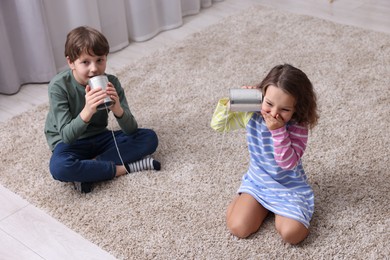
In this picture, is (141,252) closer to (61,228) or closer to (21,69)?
(61,228)

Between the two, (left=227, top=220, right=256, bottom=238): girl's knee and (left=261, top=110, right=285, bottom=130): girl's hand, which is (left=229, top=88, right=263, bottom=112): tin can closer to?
(left=261, top=110, right=285, bottom=130): girl's hand

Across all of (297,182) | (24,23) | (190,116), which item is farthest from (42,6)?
(297,182)

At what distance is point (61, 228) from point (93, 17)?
122 cm

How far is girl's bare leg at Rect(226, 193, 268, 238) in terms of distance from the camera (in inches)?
60.2

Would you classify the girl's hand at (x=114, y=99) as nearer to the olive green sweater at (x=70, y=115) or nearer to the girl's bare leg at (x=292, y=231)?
the olive green sweater at (x=70, y=115)

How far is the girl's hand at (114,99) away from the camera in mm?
1633

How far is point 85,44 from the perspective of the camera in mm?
1654

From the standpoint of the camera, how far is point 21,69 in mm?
2400

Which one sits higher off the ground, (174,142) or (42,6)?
(42,6)

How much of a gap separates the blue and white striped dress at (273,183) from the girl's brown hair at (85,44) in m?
0.52

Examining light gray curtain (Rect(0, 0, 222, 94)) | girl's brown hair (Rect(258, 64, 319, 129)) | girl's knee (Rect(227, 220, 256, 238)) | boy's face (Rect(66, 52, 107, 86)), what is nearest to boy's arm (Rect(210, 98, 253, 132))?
girl's brown hair (Rect(258, 64, 319, 129))

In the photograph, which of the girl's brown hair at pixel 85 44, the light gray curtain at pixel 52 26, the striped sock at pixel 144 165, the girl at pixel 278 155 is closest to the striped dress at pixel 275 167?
the girl at pixel 278 155

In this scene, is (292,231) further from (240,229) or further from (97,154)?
(97,154)

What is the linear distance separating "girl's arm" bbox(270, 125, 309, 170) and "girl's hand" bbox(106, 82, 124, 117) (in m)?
0.50
